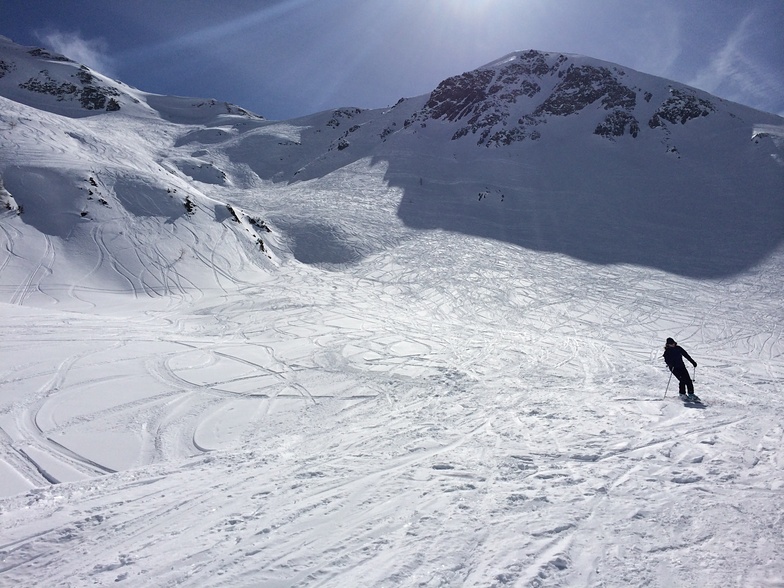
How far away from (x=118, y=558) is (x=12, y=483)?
92.8 inches

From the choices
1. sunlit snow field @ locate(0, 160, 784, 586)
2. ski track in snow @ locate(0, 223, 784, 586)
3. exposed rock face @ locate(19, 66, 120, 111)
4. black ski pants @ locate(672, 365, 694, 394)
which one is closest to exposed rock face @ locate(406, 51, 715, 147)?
sunlit snow field @ locate(0, 160, 784, 586)

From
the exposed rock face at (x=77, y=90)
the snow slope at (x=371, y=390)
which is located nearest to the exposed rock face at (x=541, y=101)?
the snow slope at (x=371, y=390)

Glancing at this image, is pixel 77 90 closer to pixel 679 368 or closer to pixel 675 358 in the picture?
pixel 675 358

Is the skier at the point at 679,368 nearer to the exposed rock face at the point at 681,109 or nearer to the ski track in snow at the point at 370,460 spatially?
the ski track in snow at the point at 370,460

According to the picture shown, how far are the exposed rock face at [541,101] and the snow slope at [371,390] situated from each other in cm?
1961

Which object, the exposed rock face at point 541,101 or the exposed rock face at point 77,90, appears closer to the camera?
the exposed rock face at point 541,101

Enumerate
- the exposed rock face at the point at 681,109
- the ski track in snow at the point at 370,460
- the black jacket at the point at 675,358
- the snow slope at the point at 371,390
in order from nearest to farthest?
the ski track in snow at the point at 370,460, the snow slope at the point at 371,390, the black jacket at the point at 675,358, the exposed rock face at the point at 681,109

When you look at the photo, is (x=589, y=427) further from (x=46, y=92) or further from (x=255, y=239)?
(x=46, y=92)

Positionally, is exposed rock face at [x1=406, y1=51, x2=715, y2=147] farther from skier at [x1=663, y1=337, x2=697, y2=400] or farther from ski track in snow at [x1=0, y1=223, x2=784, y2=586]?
skier at [x1=663, y1=337, x2=697, y2=400]

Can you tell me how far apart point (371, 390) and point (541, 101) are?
60.5 meters

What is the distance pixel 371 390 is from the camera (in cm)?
866

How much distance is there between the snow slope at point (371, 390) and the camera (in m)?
3.72

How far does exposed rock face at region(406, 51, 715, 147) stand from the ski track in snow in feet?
147

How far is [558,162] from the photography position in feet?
144
